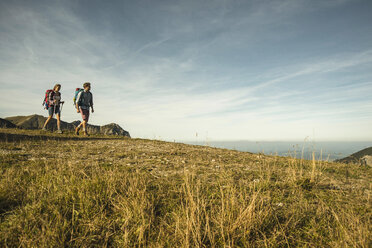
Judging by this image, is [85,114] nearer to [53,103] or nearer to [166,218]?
[53,103]

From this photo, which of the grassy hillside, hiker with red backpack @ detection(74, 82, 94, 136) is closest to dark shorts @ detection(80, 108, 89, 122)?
hiker with red backpack @ detection(74, 82, 94, 136)

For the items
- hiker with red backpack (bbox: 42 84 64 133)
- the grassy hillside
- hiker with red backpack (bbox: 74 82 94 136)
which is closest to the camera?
the grassy hillside

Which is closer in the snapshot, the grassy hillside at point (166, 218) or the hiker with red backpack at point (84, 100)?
the grassy hillside at point (166, 218)

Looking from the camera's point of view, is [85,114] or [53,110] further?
[53,110]

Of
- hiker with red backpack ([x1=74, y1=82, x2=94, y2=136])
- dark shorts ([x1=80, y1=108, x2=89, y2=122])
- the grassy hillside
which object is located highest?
hiker with red backpack ([x1=74, y1=82, x2=94, y2=136])

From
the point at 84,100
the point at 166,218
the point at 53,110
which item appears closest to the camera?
the point at 166,218

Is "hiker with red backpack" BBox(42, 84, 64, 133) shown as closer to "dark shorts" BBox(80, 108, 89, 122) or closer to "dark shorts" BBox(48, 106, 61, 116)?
"dark shorts" BBox(48, 106, 61, 116)

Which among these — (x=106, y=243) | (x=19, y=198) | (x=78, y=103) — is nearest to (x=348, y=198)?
(x=106, y=243)

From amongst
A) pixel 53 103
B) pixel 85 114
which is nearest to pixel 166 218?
pixel 85 114

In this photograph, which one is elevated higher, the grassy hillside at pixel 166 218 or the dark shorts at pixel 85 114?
the dark shorts at pixel 85 114

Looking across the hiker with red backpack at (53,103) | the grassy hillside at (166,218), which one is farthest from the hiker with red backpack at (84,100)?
the grassy hillside at (166,218)

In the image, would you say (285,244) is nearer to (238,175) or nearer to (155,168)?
(238,175)

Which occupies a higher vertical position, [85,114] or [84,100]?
[84,100]

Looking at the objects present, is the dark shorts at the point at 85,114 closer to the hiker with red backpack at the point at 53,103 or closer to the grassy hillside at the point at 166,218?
the hiker with red backpack at the point at 53,103
